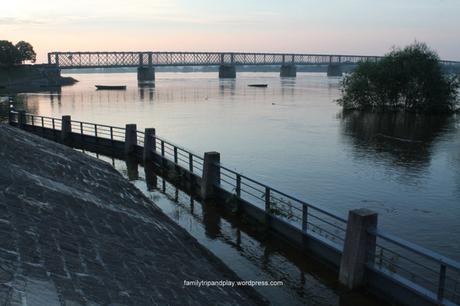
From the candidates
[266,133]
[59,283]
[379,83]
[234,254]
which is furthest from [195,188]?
[379,83]

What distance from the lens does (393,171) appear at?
28391 millimetres

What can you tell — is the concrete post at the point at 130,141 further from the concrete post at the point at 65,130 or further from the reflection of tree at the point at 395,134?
the reflection of tree at the point at 395,134

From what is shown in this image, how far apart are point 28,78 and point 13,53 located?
10931mm

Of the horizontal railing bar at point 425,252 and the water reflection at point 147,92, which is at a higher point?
the horizontal railing bar at point 425,252

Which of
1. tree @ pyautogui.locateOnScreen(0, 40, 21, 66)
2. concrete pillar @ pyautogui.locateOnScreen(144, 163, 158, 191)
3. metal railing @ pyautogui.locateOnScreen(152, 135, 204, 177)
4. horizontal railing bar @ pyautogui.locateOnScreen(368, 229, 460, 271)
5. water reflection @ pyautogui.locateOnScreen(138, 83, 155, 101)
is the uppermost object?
tree @ pyautogui.locateOnScreen(0, 40, 21, 66)

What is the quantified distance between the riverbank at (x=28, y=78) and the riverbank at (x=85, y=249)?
145620 mm

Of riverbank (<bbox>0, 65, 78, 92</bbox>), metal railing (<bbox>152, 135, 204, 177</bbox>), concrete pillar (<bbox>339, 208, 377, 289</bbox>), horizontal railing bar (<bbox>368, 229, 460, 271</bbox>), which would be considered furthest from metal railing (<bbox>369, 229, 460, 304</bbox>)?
riverbank (<bbox>0, 65, 78, 92</bbox>)

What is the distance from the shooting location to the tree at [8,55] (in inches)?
6211

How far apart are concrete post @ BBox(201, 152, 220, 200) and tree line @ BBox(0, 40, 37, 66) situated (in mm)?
162935

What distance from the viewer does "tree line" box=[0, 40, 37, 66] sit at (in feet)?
519

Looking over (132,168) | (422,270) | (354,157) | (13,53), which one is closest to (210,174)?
(132,168)

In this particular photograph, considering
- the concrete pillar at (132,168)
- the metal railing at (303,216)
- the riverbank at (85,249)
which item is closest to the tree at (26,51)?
the concrete pillar at (132,168)

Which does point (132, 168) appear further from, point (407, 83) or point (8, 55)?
point (8, 55)

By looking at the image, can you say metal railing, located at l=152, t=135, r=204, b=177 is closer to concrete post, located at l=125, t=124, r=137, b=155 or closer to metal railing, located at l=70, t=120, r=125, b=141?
concrete post, located at l=125, t=124, r=137, b=155
